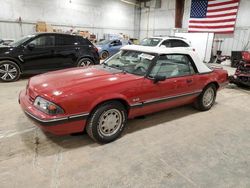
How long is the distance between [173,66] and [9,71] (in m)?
4.75

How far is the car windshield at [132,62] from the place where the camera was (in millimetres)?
3047

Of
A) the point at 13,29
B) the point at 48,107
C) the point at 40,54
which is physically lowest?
the point at 48,107

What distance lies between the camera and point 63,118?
2.26 metres

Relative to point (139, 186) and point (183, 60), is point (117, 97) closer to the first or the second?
point (139, 186)

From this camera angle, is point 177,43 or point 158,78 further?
point 177,43

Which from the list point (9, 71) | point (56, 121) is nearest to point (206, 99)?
point (56, 121)

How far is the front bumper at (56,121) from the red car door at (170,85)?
927mm

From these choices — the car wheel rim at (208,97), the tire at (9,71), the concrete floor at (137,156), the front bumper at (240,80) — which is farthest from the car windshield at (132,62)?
the front bumper at (240,80)

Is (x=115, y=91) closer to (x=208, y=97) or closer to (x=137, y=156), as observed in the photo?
(x=137, y=156)

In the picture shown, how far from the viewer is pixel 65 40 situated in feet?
20.6

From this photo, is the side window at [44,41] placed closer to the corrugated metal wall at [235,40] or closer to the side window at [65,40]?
the side window at [65,40]

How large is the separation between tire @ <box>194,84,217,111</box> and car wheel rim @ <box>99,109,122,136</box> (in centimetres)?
192

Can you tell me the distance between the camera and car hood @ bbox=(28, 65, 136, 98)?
235 centimetres

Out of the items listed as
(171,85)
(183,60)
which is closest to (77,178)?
(171,85)
